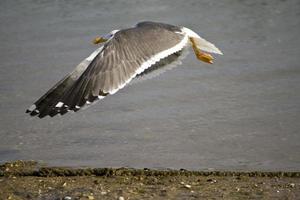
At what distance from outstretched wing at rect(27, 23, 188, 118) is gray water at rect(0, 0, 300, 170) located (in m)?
0.71

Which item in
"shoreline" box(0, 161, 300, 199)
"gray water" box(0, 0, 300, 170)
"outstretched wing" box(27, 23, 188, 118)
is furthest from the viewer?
"gray water" box(0, 0, 300, 170)

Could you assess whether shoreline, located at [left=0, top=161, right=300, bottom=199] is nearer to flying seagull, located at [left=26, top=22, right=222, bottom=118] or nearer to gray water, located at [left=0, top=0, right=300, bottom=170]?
gray water, located at [left=0, top=0, right=300, bottom=170]

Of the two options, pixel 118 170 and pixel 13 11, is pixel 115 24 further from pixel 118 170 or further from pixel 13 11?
pixel 118 170

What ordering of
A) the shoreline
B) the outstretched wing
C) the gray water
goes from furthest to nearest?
the gray water → the outstretched wing → the shoreline

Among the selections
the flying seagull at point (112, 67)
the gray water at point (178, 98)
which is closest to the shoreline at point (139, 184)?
the gray water at point (178, 98)

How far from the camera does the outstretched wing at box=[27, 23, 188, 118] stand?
4996 mm

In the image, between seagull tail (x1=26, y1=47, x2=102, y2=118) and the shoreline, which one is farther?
seagull tail (x1=26, y1=47, x2=102, y2=118)

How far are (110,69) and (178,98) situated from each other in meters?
1.79

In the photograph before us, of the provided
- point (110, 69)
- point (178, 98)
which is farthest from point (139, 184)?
point (178, 98)

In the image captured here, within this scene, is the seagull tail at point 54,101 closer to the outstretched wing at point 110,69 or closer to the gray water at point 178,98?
the outstretched wing at point 110,69

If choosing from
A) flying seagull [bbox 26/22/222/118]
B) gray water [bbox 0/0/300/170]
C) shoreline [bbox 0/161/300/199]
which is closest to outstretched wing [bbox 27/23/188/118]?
flying seagull [bbox 26/22/222/118]

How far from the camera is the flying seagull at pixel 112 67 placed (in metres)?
5.00

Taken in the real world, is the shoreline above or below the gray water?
below

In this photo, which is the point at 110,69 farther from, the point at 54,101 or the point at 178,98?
the point at 178,98
